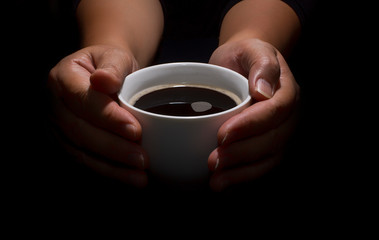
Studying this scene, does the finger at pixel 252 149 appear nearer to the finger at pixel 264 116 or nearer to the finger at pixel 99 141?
the finger at pixel 264 116

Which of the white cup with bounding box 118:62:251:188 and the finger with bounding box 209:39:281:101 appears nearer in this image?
the white cup with bounding box 118:62:251:188

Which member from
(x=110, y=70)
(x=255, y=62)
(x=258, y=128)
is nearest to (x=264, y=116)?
(x=258, y=128)

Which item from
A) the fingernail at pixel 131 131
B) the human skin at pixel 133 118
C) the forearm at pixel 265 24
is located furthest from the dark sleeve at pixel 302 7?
the fingernail at pixel 131 131

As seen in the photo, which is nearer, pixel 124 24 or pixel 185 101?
pixel 185 101

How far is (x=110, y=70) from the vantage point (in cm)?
75

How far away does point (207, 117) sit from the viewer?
2.09 ft

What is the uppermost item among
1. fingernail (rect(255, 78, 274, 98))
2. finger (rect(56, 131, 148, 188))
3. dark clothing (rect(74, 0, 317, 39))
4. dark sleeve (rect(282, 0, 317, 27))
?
Answer: dark sleeve (rect(282, 0, 317, 27))

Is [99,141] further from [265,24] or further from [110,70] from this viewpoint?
[265,24]

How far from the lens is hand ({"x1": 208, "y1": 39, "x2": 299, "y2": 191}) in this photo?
0.69 meters

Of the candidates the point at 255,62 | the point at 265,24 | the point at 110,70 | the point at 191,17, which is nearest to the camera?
the point at 110,70

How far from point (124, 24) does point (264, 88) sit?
0.61m

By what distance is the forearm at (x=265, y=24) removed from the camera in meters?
1.18

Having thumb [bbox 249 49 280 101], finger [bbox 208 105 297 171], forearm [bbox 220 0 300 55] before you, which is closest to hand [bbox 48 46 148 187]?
finger [bbox 208 105 297 171]

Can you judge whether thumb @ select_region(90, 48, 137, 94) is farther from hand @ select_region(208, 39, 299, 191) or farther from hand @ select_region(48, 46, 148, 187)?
hand @ select_region(208, 39, 299, 191)
